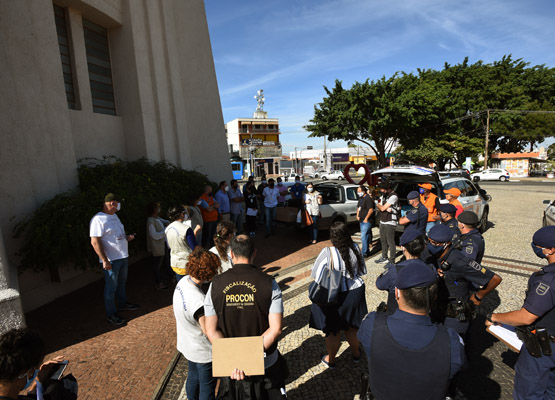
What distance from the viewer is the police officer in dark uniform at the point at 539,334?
2184 mm

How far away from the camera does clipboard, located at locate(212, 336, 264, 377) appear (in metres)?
2.07

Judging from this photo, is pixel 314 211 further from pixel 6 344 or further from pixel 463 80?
pixel 463 80

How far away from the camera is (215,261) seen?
265 centimetres

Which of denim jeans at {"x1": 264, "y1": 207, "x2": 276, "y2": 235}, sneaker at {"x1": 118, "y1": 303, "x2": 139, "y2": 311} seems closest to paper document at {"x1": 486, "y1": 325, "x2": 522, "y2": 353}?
sneaker at {"x1": 118, "y1": 303, "x2": 139, "y2": 311}

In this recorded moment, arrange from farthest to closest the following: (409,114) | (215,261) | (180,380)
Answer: (409,114)
(180,380)
(215,261)

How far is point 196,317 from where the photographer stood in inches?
98.6

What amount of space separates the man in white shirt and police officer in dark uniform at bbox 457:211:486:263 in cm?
467

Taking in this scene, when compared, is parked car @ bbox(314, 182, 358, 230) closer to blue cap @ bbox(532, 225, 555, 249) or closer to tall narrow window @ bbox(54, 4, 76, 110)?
blue cap @ bbox(532, 225, 555, 249)

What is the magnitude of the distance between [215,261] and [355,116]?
2226 centimetres

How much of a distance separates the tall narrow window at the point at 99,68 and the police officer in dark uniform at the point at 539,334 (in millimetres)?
9553

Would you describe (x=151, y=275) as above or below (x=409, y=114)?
below

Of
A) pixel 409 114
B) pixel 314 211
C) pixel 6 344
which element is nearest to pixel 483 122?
pixel 409 114

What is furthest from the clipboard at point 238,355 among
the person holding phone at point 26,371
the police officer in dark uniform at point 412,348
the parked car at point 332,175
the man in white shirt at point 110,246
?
the parked car at point 332,175

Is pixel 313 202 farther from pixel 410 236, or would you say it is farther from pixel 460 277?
pixel 460 277
